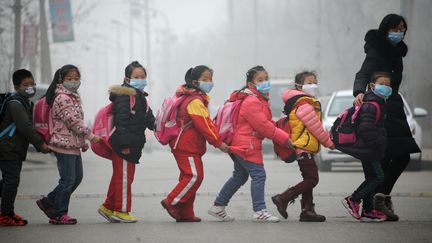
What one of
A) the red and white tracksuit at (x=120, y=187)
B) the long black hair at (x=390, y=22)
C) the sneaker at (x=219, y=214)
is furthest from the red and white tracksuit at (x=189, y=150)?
the long black hair at (x=390, y=22)

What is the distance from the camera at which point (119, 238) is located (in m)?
8.84

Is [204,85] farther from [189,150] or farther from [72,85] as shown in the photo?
[72,85]

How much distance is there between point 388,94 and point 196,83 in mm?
1976

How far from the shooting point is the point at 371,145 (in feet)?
32.4

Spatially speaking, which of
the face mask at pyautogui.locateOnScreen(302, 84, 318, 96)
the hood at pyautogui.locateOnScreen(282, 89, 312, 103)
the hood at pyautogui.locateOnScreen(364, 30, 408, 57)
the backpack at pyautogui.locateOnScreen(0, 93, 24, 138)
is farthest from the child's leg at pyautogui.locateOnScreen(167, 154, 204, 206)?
the hood at pyautogui.locateOnScreen(364, 30, 408, 57)

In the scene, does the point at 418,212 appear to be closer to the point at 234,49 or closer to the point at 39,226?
the point at 39,226

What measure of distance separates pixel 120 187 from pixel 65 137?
76 centimetres

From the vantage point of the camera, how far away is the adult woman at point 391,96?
10133 mm

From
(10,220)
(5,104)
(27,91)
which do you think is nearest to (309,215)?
(10,220)

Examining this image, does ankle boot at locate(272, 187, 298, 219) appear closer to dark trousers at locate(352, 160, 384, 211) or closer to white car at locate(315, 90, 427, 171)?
dark trousers at locate(352, 160, 384, 211)

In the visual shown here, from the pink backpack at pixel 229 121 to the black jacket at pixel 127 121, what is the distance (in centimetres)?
84

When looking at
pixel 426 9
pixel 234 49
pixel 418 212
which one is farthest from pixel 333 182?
pixel 234 49

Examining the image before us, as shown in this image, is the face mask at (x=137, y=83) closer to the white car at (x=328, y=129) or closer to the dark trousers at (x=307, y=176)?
the dark trousers at (x=307, y=176)

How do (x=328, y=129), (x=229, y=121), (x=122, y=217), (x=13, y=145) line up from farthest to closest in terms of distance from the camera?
(x=328, y=129) < (x=229, y=121) < (x=122, y=217) < (x=13, y=145)
